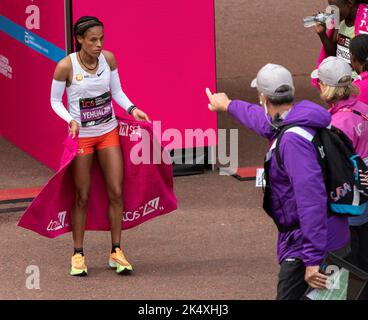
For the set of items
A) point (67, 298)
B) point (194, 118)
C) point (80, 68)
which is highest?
point (80, 68)

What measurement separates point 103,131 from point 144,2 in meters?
2.83

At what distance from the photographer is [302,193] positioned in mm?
5832

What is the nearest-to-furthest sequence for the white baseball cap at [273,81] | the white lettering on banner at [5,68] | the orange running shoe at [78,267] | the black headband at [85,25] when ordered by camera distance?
the white baseball cap at [273,81]
the black headband at [85,25]
the orange running shoe at [78,267]
the white lettering on banner at [5,68]

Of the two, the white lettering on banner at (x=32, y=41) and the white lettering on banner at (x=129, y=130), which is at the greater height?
the white lettering on banner at (x=32, y=41)

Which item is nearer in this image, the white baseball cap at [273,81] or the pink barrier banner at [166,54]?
the white baseball cap at [273,81]

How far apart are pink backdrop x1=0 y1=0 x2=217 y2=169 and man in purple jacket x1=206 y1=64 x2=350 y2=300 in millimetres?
4844

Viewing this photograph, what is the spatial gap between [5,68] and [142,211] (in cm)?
443

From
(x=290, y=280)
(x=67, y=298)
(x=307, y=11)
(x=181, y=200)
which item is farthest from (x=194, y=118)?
(x=307, y=11)

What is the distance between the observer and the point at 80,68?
27.8 feet

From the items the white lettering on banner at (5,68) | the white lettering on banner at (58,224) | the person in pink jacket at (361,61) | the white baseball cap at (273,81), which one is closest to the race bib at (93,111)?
the white lettering on banner at (58,224)

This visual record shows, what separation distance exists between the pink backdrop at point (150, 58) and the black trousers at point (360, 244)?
4.60 meters

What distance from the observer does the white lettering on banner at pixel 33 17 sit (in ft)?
37.5

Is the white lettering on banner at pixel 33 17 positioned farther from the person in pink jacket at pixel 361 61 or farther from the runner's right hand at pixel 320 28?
the person in pink jacket at pixel 361 61
